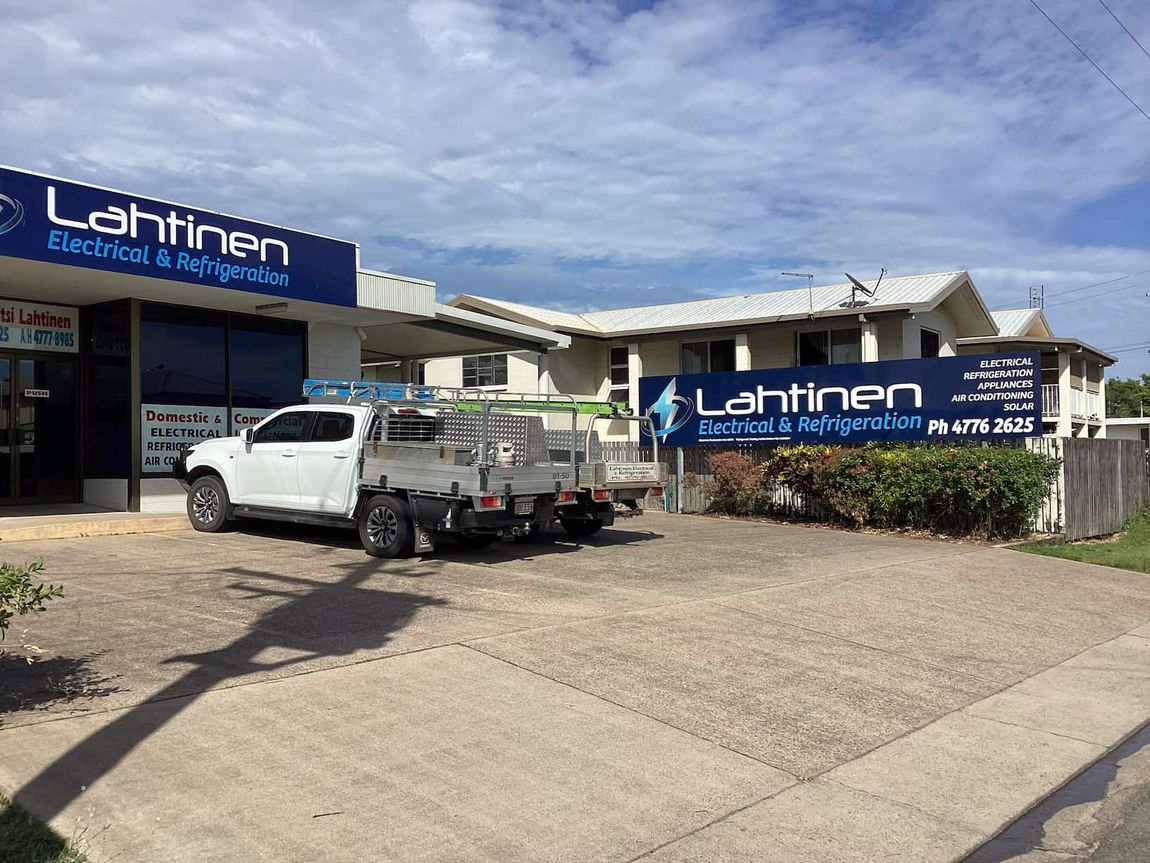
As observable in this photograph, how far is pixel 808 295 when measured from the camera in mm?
28562

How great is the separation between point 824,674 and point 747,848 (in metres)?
3.10

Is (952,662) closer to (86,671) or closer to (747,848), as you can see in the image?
(747,848)

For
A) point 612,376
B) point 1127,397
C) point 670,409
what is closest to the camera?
point 670,409

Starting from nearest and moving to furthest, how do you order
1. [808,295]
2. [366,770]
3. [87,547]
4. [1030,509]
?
[366,770], [87,547], [1030,509], [808,295]

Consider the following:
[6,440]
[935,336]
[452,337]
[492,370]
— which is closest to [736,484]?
[452,337]

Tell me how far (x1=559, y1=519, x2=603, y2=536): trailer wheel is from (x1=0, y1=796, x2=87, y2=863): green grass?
9861mm

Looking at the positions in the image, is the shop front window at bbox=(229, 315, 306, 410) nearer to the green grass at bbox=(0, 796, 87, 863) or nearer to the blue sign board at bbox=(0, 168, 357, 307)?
the blue sign board at bbox=(0, 168, 357, 307)

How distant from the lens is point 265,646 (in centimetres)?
701

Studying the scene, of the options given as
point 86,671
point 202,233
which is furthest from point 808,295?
point 86,671

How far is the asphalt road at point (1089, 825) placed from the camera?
452cm

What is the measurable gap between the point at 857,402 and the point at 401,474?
33.4 ft

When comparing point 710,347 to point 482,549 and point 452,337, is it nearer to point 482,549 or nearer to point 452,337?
point 452,337

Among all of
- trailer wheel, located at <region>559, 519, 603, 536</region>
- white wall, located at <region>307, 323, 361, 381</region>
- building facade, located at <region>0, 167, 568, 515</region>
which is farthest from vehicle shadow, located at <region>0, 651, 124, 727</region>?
white wall, located at <region>307, 323, 361, 381</region>

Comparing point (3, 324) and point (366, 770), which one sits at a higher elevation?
point (3, 324)
